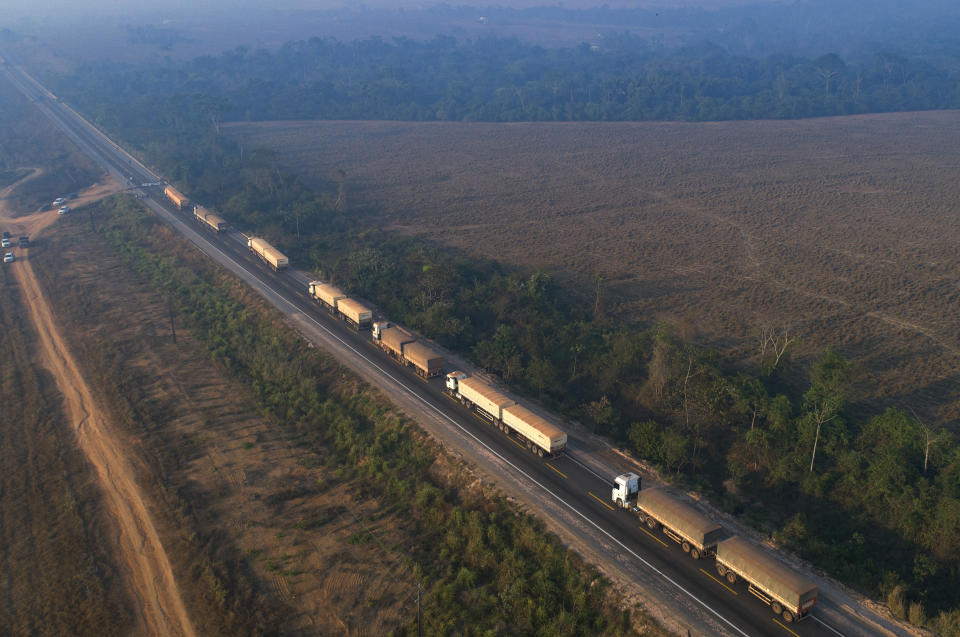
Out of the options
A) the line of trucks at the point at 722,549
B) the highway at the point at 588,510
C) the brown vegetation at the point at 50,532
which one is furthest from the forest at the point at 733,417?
the brown vegetation at the point at 50,532

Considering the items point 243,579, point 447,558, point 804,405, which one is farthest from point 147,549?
point 804,405

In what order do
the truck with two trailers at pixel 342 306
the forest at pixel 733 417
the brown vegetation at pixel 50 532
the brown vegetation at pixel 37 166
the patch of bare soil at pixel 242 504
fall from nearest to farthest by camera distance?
the brown vegetation at pixel 50 532
the patch of bare soil at pixel 242 504
the forest at pixel 733 417
the truck with two trailers at pixel 342 306
the brown vegetation at pixel 37 166

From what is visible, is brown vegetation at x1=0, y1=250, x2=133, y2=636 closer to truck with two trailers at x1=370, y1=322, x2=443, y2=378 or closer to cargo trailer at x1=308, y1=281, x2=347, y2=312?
truck with two trailers at x1=370, y1=322, x2=443, y2=378

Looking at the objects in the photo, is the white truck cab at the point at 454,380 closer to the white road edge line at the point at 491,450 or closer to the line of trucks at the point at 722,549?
the white road edge line at the point at 491,450

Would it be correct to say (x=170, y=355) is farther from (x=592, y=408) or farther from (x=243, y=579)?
(x=592, y=408)

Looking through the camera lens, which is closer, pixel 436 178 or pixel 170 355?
pixel 170 355

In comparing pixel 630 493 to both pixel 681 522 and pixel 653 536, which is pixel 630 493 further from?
pixel 681 522
